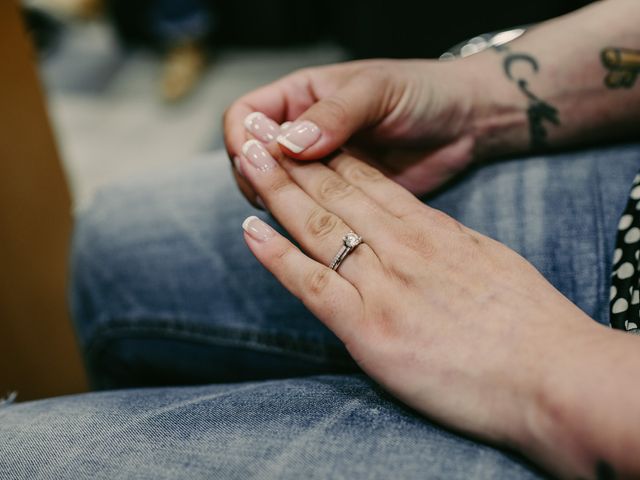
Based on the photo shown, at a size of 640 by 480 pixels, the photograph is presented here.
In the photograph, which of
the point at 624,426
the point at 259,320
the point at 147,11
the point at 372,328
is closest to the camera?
the point at 624,426

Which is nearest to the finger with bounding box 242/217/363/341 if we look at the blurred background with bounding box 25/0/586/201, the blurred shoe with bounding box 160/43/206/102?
the blurred background with bounding box 25/0/586/201

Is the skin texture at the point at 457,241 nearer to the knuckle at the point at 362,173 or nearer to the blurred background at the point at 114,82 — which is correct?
the knuckle at the point at 362,173

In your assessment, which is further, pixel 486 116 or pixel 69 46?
pixel 69 46

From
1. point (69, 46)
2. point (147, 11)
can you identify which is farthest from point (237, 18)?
point (69, 46)

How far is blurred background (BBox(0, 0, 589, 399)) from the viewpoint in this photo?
886 millimetres

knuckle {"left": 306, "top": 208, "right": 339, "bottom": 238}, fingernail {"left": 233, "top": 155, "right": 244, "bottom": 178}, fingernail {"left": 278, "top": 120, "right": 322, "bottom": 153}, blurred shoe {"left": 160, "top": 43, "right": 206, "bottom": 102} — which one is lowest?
knuckle {"left": 306, "top": 208, "right": 339, "bottom": 238}

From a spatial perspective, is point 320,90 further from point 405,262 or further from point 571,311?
point 571,311

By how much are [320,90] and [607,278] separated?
35cm

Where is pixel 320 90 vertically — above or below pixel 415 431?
above

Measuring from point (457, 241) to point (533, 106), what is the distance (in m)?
0.27

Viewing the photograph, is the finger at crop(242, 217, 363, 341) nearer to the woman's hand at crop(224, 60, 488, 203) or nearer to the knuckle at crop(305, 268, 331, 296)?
the knuckle at crop(305, 268, 331, 296)

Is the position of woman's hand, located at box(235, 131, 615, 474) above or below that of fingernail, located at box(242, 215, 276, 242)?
below

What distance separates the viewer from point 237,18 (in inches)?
90.4

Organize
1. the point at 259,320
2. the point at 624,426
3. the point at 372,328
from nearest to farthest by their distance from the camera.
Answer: the point at 624,426, the point at 372,328, the point at 259,320
